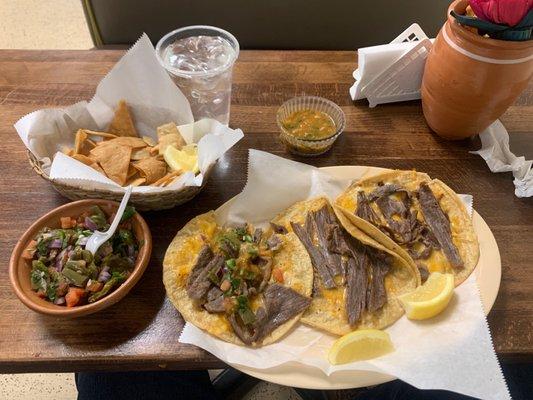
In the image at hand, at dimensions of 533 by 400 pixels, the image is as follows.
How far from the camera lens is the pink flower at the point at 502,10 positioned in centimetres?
136

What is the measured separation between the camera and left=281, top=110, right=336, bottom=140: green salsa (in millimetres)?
1755

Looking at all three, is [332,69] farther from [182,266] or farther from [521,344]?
[521,344]

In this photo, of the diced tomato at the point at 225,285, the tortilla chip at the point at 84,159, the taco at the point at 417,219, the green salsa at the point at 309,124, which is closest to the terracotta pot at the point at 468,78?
the taco at the point at 417,219

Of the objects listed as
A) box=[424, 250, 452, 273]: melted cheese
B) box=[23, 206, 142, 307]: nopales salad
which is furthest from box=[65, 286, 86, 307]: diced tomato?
box=[424, 250, 452, 273]: melted cheese

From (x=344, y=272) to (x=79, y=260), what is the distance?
0.77 m

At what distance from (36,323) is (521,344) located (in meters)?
1.34

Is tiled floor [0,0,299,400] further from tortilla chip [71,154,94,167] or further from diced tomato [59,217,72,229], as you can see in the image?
diced tomato [59,217,72,229]

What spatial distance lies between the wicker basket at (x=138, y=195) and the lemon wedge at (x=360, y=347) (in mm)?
639

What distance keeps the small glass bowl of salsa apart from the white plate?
0.40 ft

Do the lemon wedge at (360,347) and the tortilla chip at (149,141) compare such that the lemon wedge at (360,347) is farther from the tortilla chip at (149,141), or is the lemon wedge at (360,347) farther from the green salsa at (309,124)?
the tortilla chip at (149,141)

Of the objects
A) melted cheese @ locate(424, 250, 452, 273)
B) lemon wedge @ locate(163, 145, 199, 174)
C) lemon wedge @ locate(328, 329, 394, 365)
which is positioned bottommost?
melted cheese @ locate(424, 250, 452, 273)

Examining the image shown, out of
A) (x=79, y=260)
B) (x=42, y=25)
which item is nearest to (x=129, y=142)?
(x=79, y=260)

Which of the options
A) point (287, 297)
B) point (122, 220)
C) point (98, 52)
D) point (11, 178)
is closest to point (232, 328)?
point (287, 297)

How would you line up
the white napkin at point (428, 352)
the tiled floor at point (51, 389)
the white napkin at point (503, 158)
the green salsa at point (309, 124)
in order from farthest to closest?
the tiled floor at point (51, 389) → the green salsa at point (309, 124) → the white napkin at point (503, 158) → the white napkin at point (428, 352)
